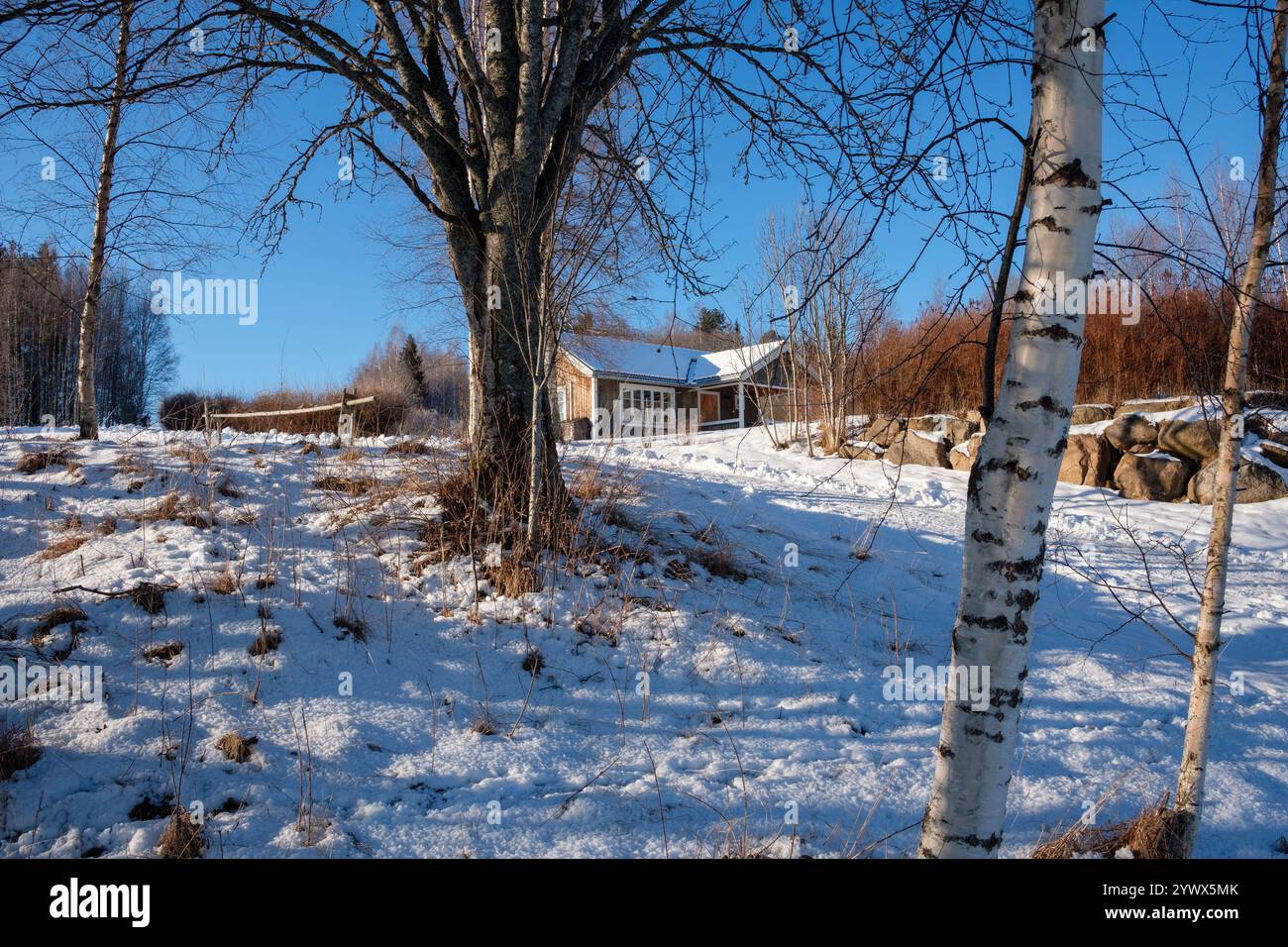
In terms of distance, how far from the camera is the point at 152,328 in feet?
134

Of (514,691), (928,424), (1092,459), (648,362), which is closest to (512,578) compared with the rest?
(514,691)

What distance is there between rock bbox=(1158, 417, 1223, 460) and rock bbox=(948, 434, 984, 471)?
2.95 meters

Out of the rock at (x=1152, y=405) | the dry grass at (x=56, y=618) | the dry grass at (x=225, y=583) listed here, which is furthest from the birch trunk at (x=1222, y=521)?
the rock at (x=1152, y=405)

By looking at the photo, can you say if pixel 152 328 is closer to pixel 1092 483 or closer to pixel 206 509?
pixel 206 509

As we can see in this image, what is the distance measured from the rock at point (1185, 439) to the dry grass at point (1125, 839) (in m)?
10.1

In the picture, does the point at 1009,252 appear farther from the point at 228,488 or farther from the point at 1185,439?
the point at 1185,439

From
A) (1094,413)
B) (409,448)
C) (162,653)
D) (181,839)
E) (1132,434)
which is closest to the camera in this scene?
(181,839)

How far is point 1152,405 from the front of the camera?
39.9 ft

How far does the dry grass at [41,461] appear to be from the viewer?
19.7 feet

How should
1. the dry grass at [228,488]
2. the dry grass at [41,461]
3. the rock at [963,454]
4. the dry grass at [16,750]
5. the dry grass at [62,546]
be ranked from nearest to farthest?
the dry grass at [16,750] < the dry grass at [62,546] < the dry grass at [228,488] < the dry grass at [41,461] < the rock at [963,454]

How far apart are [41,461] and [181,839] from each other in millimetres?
5477

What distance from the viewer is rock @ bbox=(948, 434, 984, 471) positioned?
525 inches

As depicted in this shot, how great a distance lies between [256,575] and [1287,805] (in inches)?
236

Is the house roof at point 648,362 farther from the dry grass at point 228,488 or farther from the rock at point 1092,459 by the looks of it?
the dry grass at point 228,488
